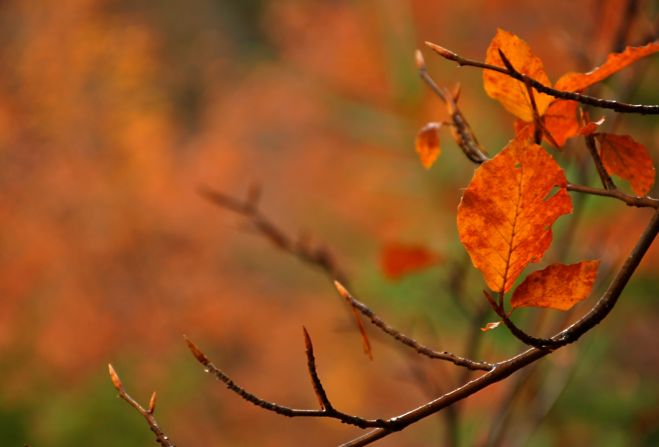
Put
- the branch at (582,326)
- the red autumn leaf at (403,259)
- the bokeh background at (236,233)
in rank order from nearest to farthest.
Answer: the branch at (582,326) < the red autumn leaf at (403,259) < the bokeh background at (236,233)

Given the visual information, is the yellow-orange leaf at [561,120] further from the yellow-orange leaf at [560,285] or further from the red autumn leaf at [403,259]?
the red autumn leaf at [403,259]

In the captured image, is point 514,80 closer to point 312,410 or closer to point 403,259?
point 312,410

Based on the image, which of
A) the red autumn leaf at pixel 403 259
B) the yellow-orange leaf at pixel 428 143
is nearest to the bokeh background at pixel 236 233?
the red autumn leaf at pixel 403 259

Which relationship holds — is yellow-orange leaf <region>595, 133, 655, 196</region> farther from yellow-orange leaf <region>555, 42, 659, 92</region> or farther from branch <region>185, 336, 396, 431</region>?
branch <region>185, 336, 396, 431</region>

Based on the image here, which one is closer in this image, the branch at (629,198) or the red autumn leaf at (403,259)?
the branch at (629,198)

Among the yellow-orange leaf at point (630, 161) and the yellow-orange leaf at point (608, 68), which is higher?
the yellow-orange leaf at point (608, 68)

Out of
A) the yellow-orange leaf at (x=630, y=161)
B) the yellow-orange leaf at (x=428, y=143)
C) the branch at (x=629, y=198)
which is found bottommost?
the branch at (x=629, y=198)
